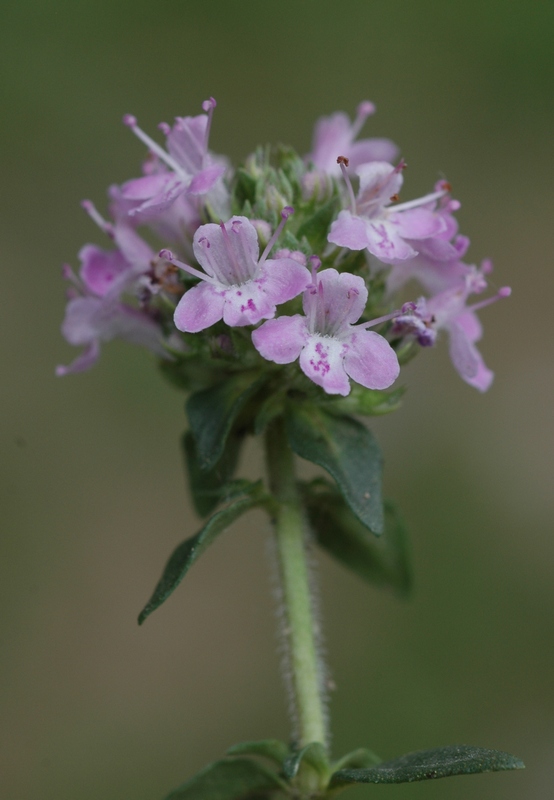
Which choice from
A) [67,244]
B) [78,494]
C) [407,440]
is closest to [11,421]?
[78,494]

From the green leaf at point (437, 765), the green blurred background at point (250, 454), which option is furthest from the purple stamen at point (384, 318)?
the green blurred background at point (250, 454)

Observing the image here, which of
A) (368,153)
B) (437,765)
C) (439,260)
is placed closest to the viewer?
(437,765)

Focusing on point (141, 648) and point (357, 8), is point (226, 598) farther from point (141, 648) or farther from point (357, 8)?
point (357, 8)

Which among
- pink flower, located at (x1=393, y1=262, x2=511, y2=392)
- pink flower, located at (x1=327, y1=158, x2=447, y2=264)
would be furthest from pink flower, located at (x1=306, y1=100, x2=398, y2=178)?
pink flower, located at (x1=393, y1=262, x2=511, y2=392)

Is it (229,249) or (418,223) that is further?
(418,223)

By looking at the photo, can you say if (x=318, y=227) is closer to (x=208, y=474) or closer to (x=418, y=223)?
(x=418, y=223)

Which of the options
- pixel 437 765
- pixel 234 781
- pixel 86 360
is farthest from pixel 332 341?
pixel 234 781

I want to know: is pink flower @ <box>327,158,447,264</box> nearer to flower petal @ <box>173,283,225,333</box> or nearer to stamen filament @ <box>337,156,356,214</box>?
stamen filament @ <box>337,156,356,214</box>
